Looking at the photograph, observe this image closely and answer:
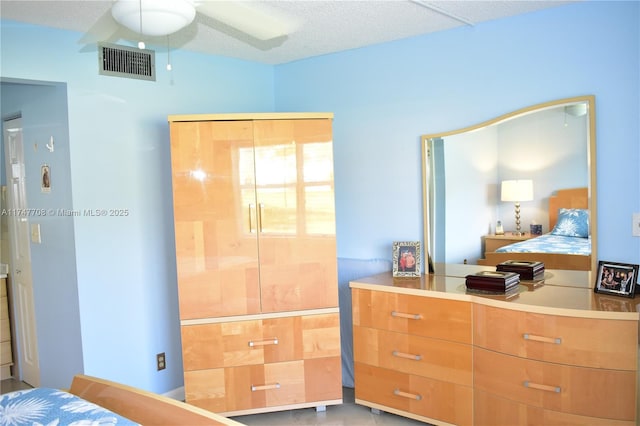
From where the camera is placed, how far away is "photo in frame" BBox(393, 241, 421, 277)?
3.17m

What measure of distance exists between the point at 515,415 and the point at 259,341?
1.42 meters

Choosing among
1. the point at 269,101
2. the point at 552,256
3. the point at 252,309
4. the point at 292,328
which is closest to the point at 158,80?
the point at 269,101

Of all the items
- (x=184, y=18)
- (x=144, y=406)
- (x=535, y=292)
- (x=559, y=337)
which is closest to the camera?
(x=144, y=406)

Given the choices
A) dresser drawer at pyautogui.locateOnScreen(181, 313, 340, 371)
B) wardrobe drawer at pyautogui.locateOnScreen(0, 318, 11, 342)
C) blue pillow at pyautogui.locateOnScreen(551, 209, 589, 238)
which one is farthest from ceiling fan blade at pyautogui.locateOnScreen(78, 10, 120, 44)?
blue pillow at pyautogui.locateOnScreen(551, 209, 589, 238)

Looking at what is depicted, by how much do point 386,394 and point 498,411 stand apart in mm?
661

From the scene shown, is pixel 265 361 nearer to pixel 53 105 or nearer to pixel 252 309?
pixel 252 309

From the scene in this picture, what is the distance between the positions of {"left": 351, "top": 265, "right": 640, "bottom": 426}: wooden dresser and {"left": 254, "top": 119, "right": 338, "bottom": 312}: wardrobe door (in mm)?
293

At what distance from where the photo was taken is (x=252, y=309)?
9.86 ft

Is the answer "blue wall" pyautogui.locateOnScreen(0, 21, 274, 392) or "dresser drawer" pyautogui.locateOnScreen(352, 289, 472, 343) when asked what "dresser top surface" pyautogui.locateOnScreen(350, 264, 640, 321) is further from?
"blue wall" pyautogui.locateOnScreen(0, 21, 274, 392)

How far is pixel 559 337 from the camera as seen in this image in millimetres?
2293

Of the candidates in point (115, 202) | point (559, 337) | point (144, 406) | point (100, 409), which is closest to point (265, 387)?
point (144, 406)

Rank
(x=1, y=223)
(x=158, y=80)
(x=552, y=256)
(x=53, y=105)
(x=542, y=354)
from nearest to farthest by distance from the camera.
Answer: (x=542, y=354), (x=552, y=256), (x=53, y=105), (x=158, y=80), (x=1, y=223)

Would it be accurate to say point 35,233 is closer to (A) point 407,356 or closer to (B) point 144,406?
(B) point 144,406

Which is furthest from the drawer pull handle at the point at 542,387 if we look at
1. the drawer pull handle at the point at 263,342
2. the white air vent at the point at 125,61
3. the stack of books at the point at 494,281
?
the white air vent at the point at 125,61
